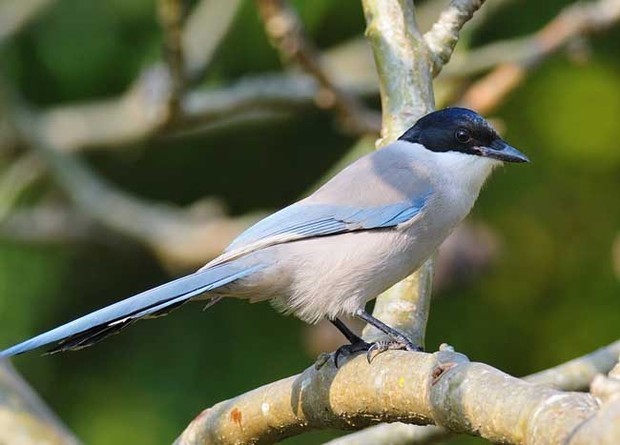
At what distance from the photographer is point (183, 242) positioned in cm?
488

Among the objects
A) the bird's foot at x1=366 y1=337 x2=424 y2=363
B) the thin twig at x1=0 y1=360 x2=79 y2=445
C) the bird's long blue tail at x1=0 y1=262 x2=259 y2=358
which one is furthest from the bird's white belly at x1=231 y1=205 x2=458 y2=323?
the thin twig at x1=0 y1=360 x2=79 y2=445

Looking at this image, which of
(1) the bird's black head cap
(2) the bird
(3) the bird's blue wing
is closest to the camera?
(2) the bird

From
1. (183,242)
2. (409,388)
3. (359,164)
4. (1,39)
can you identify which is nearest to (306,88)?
(183,242)

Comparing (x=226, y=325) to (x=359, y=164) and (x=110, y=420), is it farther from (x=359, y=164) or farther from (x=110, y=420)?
(x=359, y=164)

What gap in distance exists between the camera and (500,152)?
3223 millimetres

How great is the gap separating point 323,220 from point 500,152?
22.7 inches

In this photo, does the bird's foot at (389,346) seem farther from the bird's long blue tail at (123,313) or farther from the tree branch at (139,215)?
the tree branch at (139,215)

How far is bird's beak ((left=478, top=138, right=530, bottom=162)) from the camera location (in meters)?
3.21

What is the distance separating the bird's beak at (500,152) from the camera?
10.5 feet

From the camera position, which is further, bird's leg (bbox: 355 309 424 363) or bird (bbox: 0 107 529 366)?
bird (bbox: 0 107 529 366)

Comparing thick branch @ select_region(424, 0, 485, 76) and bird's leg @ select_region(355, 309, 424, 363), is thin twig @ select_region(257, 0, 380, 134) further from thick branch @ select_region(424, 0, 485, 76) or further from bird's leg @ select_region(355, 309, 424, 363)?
bird's leg @ select_region(355, 309, 424, 363)

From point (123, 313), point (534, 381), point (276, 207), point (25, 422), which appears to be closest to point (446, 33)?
point (534, 381)

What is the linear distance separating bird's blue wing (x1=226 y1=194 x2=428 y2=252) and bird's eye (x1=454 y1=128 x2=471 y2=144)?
0.26 meters

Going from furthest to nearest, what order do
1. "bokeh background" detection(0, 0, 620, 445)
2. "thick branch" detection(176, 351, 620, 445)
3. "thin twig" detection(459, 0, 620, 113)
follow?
"bokeh background" detection(0, 0, 620, 445) < "thin twig" detection(459, 0, 620, 113) < "thick branch" detection(176, 351, 620, 445)
